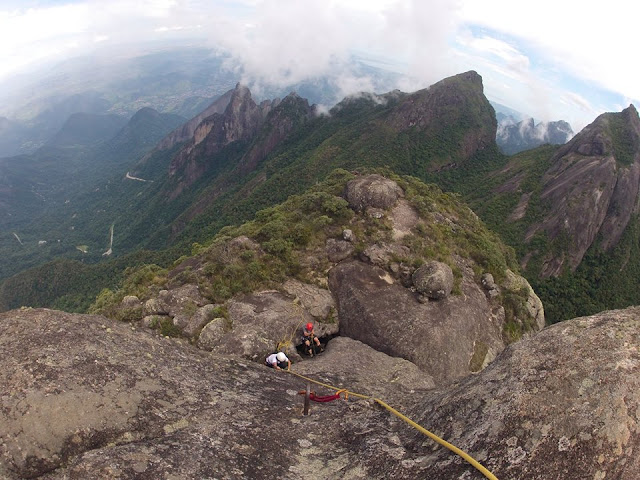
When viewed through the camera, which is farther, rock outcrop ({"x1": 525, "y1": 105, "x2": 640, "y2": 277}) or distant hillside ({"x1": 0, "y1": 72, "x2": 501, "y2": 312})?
distant hillside ({"x1": 0, "y1": 72, "x2": 501, "y2": 312})

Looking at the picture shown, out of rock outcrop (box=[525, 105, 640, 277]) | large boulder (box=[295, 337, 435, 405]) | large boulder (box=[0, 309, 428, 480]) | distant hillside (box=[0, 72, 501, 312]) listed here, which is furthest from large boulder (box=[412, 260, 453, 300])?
distant hillside (box=[0, 72, 501, 312])

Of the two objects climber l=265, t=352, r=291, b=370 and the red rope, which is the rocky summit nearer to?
the red rope

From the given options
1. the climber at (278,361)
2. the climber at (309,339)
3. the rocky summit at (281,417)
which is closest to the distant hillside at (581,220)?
the climber at (309,339)

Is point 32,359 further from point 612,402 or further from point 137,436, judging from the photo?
point 612,402

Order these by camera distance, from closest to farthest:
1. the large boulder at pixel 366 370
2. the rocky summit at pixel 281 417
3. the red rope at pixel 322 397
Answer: the rocky summit at pixel 281 417
the red rope at pixel 322 397
the large boulder at pixel 366 370

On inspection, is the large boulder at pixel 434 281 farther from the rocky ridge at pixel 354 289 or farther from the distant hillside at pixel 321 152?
the distant hillside at pixel 321 152

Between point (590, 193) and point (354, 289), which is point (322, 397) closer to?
point (354, 289)
